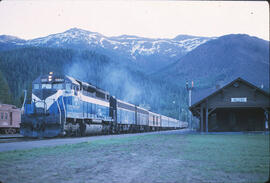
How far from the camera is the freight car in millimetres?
37375

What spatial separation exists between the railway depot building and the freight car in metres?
24.7

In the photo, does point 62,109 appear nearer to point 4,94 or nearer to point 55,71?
point 4,94

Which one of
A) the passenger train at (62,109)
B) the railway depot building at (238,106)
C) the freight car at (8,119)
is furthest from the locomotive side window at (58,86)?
the railway depot building at (238,106)

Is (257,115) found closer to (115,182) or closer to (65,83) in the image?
(65,83)

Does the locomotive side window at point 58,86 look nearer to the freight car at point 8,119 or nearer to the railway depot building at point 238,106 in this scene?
the freight car at point 8,119

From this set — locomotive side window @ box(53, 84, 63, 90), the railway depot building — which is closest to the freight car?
locomotive side window @ box(53, 84, 63, 90)

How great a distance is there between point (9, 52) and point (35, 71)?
23.5 meters

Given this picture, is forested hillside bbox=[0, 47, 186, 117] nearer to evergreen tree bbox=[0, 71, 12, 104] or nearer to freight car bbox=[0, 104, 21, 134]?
evergreen tree bbox=[0, 71, 12, 104]

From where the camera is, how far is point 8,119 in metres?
38.5

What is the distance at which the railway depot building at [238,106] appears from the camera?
3503 centimetres

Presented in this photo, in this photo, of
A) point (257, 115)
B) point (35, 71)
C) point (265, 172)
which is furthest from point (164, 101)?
point (265, 172)

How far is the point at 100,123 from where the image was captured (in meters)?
31.0

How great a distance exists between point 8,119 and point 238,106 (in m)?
30.5

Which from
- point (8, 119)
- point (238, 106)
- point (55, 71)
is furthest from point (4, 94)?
point (238, 106)
